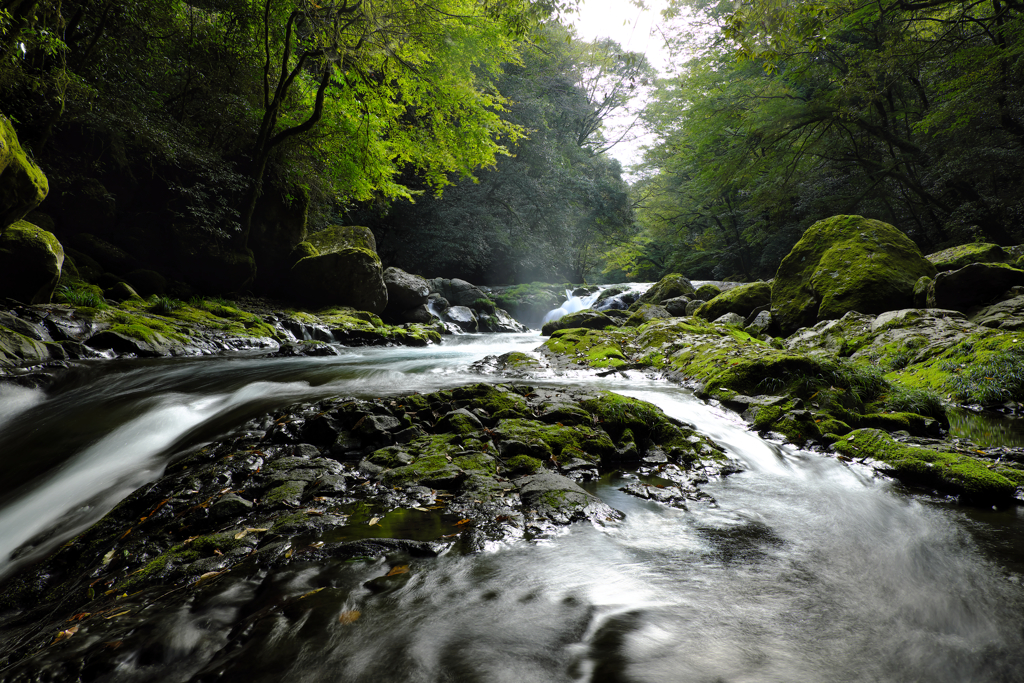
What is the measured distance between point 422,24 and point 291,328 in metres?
7.79

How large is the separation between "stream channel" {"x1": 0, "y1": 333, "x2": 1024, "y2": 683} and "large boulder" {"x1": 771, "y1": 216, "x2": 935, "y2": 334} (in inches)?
239

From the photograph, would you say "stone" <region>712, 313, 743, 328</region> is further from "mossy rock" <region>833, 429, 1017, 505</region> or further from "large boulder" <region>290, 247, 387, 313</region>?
"large boulder" <region>290, 247, 387, 313</region>

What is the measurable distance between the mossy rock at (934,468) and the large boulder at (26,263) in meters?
10.8

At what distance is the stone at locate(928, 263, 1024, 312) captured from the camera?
6.20 metres

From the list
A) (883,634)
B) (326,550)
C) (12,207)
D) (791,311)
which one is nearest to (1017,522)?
(883,634)

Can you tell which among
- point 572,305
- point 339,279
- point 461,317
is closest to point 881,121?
point 572,305

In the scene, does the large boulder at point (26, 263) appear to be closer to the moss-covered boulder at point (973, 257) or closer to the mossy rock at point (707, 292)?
the moss-covered boulder at point (973, 257)

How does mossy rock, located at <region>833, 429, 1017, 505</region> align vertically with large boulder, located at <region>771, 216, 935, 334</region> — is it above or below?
below

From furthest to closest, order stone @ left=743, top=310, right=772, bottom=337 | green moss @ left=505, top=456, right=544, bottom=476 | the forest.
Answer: stone @ left=743, top=310, right=772, bottom=337 < the forest < green moss @ left=505, top=456, right=544, bottom=476

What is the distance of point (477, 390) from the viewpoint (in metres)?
4.21

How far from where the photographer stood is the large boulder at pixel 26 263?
21.5 feet

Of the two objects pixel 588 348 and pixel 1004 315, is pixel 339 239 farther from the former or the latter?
pixel 1004 315

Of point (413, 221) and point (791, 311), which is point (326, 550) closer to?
point (791, 311)

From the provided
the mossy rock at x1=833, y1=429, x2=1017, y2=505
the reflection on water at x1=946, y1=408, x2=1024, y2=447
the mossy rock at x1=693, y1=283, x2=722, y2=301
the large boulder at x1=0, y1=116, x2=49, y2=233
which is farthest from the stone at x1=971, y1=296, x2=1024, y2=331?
the large boulder at x1=0, y1=116, x2=49, y2=233
